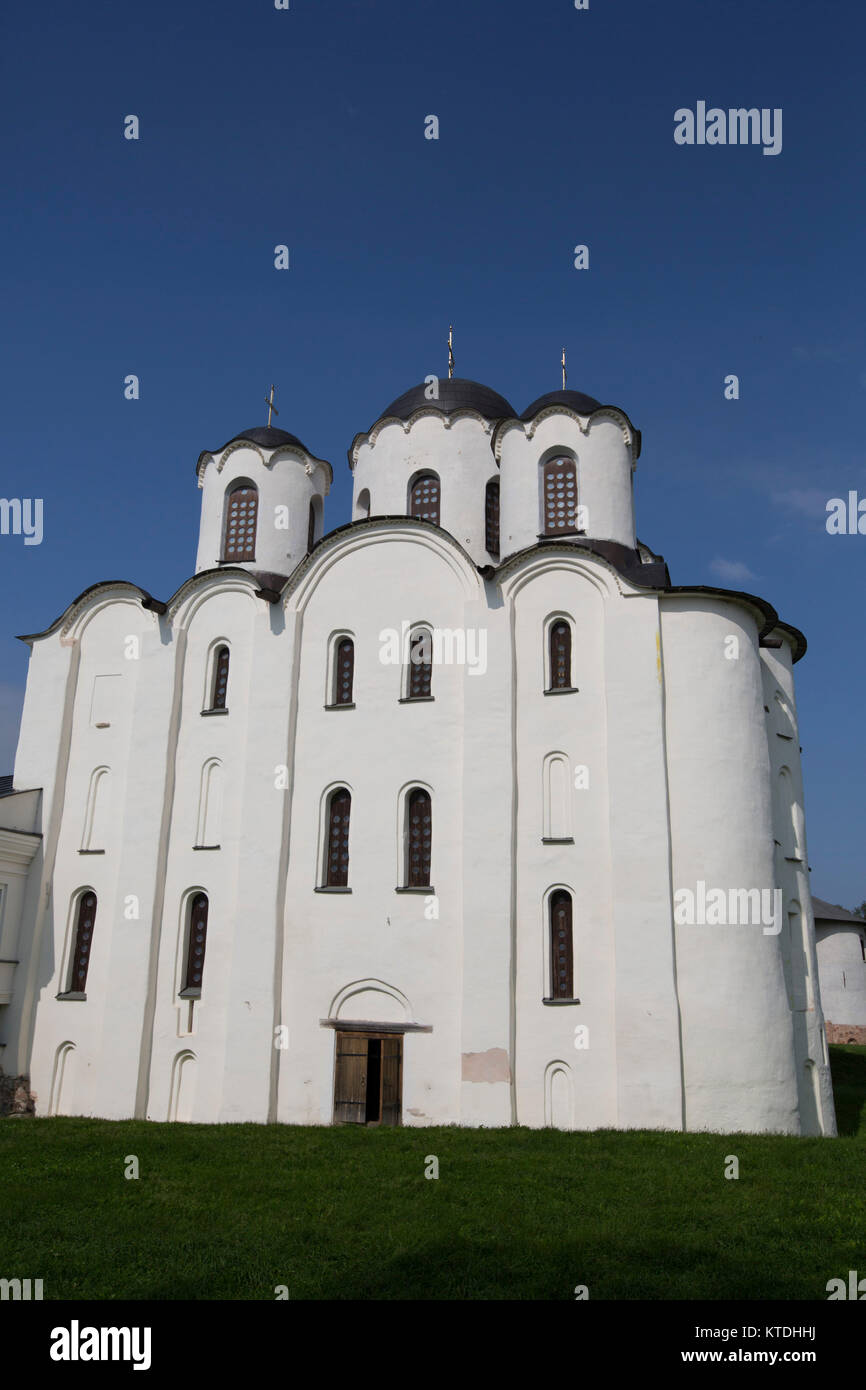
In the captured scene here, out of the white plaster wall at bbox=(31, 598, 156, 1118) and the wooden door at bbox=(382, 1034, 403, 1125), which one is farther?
the white plaster wall at bbox=(31, 598, 156, 1118)

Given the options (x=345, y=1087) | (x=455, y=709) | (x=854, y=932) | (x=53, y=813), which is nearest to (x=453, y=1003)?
(x=345, y=1087)

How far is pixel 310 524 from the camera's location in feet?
73.9

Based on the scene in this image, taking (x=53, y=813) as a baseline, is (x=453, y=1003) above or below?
below

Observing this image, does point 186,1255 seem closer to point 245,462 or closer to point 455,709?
point 455,709

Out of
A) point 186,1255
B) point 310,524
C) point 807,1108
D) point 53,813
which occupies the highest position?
point 310,524

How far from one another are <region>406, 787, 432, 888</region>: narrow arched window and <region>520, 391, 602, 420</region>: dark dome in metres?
8.26

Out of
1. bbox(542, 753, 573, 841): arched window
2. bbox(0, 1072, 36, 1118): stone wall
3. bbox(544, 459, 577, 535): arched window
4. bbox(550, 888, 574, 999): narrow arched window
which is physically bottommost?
bbox(0, 1072, 36, 1118): stone wall

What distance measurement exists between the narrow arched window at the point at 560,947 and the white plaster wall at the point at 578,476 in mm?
6800

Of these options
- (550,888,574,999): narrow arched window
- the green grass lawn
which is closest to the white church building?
(550,888,574,999): narrow arched window

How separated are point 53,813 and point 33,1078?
488 cm

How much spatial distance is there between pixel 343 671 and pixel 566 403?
279 inches

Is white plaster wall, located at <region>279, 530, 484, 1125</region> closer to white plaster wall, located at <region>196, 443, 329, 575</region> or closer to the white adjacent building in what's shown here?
white plaster wall, located at <region>196, 443, 329, 575</region>

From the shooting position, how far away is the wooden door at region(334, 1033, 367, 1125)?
53.5 ft

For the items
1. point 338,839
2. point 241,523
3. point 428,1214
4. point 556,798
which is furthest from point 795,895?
point 241,523
